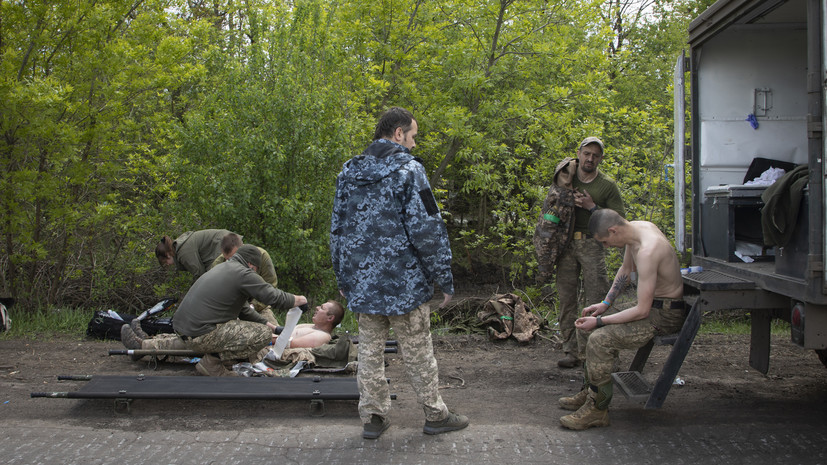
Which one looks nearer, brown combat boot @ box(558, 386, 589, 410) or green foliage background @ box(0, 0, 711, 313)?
brown combat boot @ box(558, 386, 589, 410)

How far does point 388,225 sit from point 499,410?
5.74 ft

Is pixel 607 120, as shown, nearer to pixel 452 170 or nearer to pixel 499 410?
pixel 452 170

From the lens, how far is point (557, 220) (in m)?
5.82

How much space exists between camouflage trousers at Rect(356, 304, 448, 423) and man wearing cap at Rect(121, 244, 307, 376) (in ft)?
5.39

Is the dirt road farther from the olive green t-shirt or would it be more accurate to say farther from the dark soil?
the olive green t-shirt

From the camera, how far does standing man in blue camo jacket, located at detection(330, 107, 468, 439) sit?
4055 millimetres

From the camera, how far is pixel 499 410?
4883 millimetres

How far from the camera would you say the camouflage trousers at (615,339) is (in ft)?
14.1

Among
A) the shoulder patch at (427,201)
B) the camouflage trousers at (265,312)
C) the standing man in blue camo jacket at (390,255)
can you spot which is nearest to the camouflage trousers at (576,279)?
the standing man in blue camo jacket at (390,255)

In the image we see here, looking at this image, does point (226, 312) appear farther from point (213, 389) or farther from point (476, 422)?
point (476, 422)

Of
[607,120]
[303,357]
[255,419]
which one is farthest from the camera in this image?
[607,120]

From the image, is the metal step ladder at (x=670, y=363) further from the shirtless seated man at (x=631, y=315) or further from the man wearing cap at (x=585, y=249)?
the man wearing cap at (x=585, y=249)

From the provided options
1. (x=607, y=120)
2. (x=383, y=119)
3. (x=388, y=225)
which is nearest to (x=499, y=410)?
(x=388, y=225)

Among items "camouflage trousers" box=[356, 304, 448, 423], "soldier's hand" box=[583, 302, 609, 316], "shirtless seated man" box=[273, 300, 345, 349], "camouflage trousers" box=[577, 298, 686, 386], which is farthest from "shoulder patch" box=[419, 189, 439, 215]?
"shirtless seated man" box=[273, 300, 345, 349]
